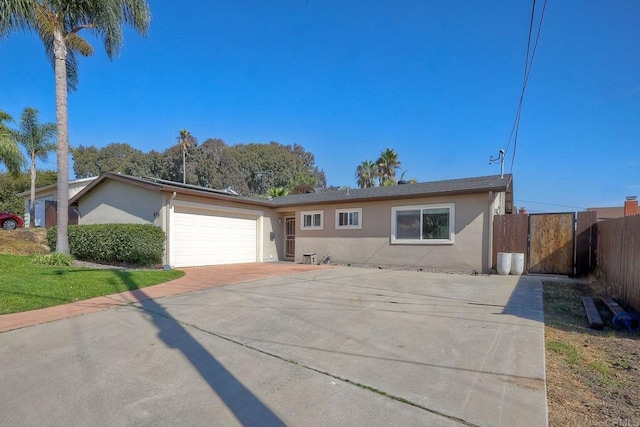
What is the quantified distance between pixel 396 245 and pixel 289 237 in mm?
5966

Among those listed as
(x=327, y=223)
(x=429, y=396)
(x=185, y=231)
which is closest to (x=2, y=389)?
(x=429, y=396)

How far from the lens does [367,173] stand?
37875mm

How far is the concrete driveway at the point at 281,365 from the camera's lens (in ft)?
9.23

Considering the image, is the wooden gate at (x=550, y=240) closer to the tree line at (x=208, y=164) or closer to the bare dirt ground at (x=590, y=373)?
the bare dirt ground at (x=590, y=373)

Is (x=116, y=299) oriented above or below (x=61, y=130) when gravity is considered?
below

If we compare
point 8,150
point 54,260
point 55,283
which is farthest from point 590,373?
point 8,150

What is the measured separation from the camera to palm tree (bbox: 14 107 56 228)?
73.3 ft

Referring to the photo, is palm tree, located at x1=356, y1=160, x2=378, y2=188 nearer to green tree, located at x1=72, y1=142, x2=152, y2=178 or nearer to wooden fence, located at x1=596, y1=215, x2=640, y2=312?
green tree, located at x1=72, y1=142, x2=152, y2=178

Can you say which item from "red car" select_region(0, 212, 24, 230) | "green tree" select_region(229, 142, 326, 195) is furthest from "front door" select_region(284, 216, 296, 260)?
"green tree" select_region(229, 142, 326, 195)

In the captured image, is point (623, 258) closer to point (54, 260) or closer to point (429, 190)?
point (429, 190)

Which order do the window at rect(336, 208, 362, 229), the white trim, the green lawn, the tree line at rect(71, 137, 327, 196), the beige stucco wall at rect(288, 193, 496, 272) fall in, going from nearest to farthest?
the green lawn
the beige stucco wall at rect(288, 193, 496, 272)
the white trim
the window at rect(336, 208, 362, 229)
the tree line at rect(71, 137, 327, 196)

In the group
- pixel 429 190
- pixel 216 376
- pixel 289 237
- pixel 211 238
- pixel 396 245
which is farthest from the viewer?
pixel 289 237

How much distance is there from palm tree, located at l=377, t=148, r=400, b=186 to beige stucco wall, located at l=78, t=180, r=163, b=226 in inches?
1035

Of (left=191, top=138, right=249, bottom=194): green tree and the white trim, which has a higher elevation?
(left=191, top=138, right=249, bottom=194): green tree
